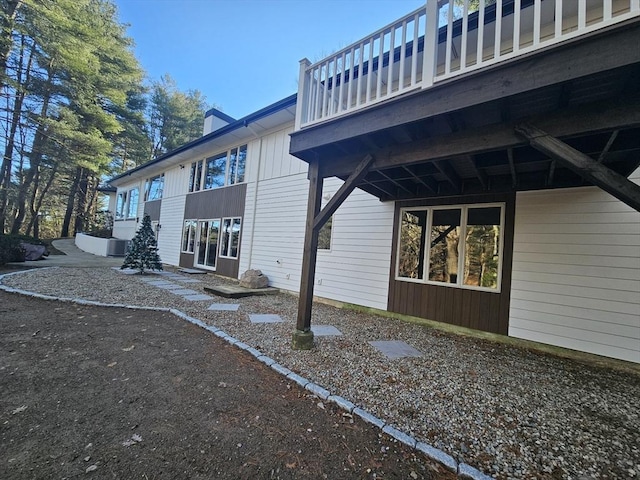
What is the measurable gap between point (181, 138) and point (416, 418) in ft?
83.5

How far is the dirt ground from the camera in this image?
1.62 m

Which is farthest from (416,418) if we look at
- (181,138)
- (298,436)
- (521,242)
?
(181,138)

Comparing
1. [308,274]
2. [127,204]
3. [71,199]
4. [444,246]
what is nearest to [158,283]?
[308,274]

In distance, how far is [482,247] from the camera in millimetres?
4801

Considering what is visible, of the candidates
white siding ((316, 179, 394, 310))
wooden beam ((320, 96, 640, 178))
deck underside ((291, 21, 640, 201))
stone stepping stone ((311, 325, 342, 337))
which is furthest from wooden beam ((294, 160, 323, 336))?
white siding ((316, 179, 394, 310))

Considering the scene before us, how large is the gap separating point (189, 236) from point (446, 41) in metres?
11.6

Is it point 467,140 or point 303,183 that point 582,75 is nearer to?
point 467,140

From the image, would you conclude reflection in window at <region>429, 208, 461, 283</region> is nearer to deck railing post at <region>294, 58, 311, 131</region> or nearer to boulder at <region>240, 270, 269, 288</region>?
deck railing post at <region>294, 58, 311, 131</region>

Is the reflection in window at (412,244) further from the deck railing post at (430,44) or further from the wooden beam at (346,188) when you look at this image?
the deck railing post at (430,44)

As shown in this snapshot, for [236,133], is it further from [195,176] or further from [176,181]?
[176,181]

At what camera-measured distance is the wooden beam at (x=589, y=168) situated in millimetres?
1829

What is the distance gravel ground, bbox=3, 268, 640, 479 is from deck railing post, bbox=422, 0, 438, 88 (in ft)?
9.40

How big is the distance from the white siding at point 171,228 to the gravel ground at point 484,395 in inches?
344

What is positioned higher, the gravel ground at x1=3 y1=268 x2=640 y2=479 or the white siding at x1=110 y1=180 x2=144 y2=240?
the white siding at x1=110 y1=180 x2=144 y2=240
